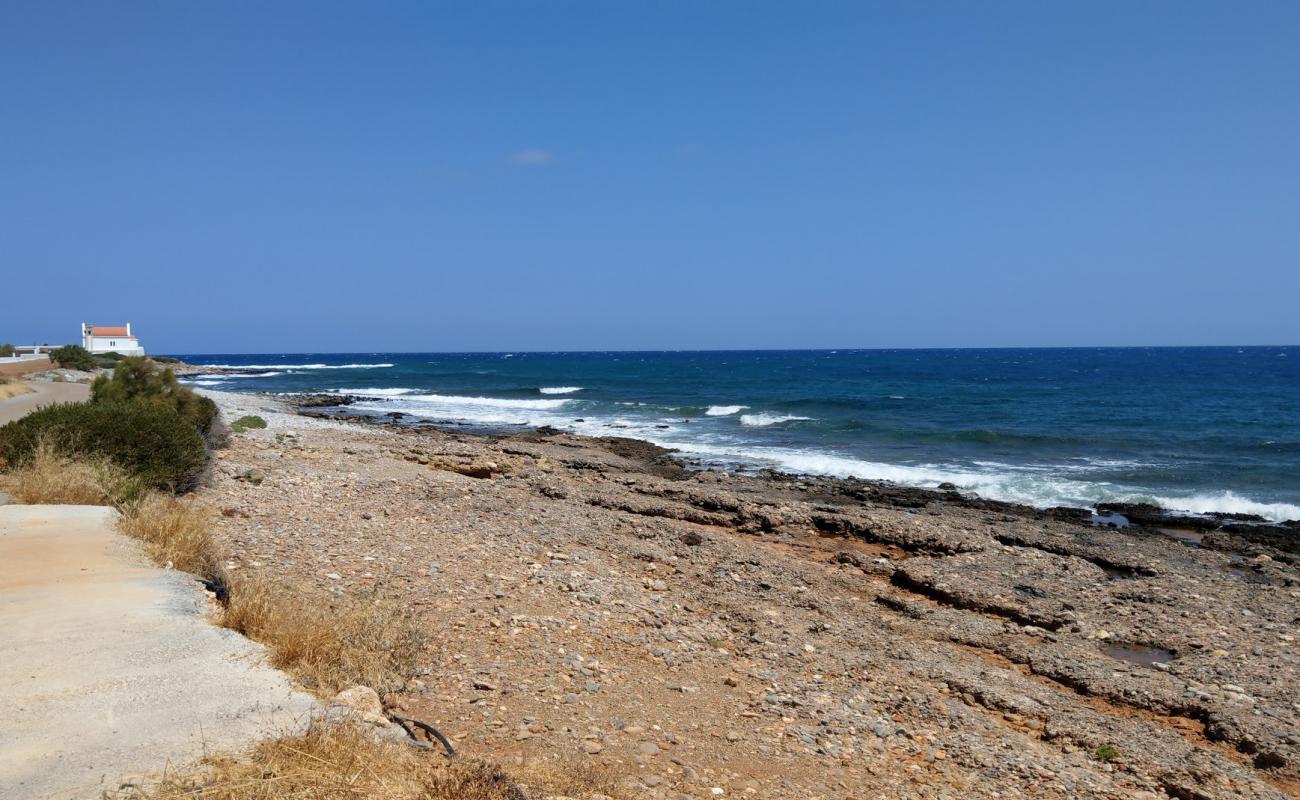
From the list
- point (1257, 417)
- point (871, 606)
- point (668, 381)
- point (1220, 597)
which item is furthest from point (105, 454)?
point (668, 381)

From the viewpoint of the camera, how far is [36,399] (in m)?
23.0

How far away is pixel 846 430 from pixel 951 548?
60.6 feet

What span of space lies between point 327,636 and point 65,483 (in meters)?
6.13

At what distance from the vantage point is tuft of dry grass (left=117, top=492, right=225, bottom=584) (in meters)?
7.15

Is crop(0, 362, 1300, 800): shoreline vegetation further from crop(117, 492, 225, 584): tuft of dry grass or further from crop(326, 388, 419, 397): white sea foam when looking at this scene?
crop(326, 388, 419, 397): white sea foam

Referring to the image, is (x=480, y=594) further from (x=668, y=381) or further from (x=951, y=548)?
(x=668, y=381)

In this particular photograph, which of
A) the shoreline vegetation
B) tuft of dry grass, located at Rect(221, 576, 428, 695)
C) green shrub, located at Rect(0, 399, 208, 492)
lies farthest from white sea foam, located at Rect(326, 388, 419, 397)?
tuft of dry grass, located at Rect(221, 576, 428, 695)

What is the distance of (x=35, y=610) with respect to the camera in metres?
5.57

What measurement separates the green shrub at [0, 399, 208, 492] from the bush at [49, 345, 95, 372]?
4555 centimetres

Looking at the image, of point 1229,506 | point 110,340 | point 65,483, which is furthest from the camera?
point 110,340

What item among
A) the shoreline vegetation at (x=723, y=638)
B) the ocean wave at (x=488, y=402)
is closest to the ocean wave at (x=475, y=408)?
the ocean wave at (x=488, y=402)

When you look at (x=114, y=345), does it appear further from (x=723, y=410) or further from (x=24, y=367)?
(x=723, y=410)

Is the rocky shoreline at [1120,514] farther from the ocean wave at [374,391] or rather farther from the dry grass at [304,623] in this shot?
the ocean wave at [374,391]

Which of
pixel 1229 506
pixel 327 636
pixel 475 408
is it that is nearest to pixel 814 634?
pixel 327 636
